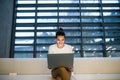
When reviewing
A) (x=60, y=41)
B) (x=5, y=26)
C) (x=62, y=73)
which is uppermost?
(x=5, y=26)

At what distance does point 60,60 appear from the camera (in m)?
2.61

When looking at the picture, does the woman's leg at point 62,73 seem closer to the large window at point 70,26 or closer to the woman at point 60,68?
the woman at point 60,68

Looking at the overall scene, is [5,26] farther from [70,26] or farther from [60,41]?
[60,41]

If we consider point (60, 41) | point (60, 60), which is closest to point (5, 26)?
point (60, 41)

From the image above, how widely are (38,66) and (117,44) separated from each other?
3.27 metres

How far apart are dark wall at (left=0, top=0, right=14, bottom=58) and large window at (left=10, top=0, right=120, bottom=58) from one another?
0.29 metres

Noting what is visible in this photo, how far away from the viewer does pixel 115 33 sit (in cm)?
612

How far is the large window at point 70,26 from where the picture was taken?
5914 mm

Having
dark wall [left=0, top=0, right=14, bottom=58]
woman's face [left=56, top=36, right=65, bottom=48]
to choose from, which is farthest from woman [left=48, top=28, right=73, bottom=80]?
dark wall [left=0, top=0, right=14, bottom=58]

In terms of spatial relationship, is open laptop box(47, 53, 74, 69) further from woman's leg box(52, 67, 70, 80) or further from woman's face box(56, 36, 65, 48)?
woman's face box(56, 36, 65, 48)

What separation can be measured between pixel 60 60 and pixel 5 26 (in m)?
3.29

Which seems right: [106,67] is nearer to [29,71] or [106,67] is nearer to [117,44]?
[29,71]

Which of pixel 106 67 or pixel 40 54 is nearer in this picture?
pixel 106 67

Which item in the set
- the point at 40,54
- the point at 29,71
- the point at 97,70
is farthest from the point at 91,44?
the point at 29,71
